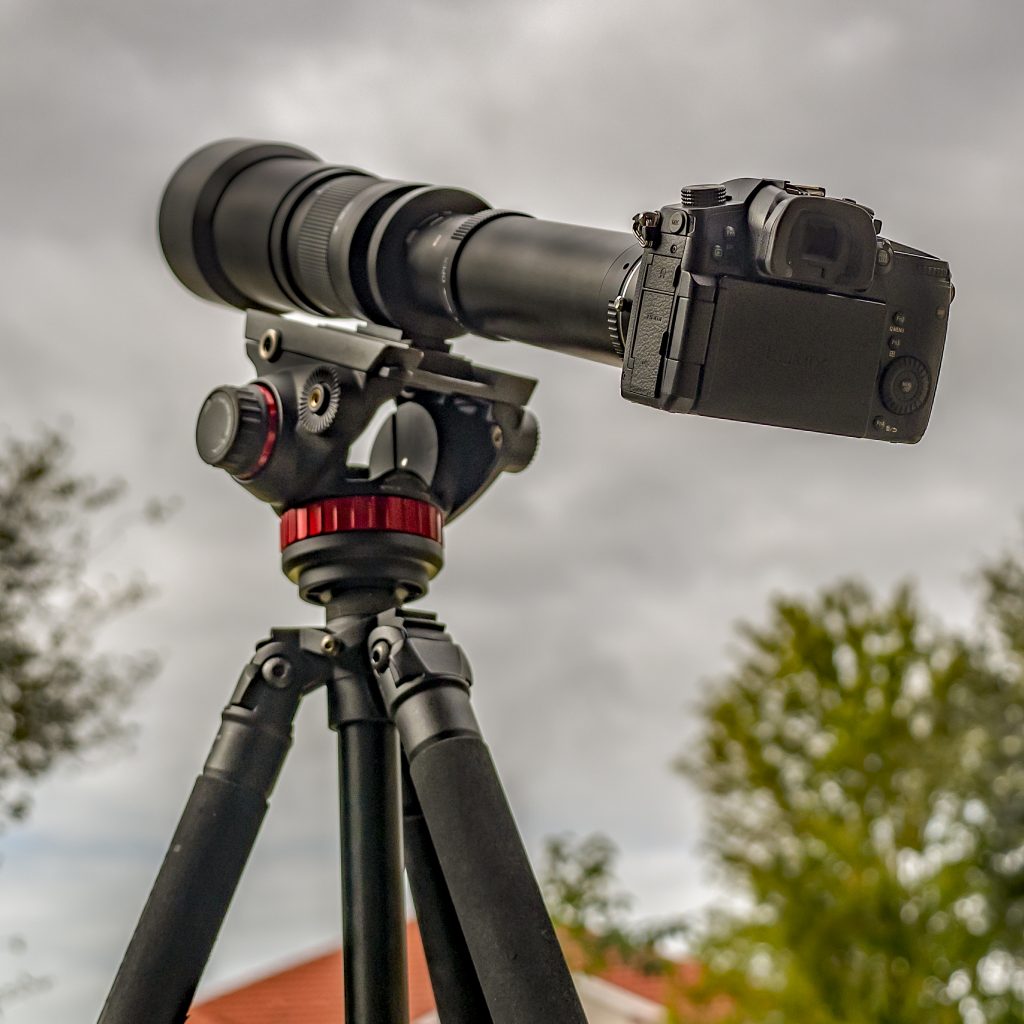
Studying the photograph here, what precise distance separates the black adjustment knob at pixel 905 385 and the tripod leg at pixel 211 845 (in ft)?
1.23

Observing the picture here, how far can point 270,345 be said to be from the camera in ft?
3.18

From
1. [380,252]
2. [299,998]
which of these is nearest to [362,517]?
[380,252]

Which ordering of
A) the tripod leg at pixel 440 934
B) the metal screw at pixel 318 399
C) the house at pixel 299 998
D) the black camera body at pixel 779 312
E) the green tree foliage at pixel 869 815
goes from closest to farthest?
the black camera body at pixel 779 312, the tripod leg at pixel 440 934, the metal screw at pixel 318 399, the house at pixel 299 998, the green tree foliage at pixel 869 815

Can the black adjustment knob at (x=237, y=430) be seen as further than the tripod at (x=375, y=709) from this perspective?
Yes

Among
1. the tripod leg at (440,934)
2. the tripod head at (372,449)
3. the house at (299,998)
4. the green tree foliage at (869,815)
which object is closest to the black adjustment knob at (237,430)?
the tripod head at (372,449)

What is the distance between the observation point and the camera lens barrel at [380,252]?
82cm

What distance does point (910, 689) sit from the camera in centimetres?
566

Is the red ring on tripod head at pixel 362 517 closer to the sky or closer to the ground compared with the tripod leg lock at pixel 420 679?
closer to the sky

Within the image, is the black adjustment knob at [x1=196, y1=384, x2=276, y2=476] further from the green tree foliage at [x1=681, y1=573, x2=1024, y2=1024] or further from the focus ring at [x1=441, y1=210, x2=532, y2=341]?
the green tree foliage at [x1=681, y1=573, x2=1024, y2=1024]

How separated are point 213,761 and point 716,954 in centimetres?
505

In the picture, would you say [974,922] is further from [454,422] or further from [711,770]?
[454,422]

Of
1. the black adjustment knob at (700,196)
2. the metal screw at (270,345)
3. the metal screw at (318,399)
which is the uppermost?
the metal screw at (270,345)

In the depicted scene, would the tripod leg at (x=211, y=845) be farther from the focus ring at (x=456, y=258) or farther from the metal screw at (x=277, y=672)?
the focus ring at (x=456, y=258)

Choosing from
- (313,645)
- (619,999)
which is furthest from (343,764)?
(619,999)
